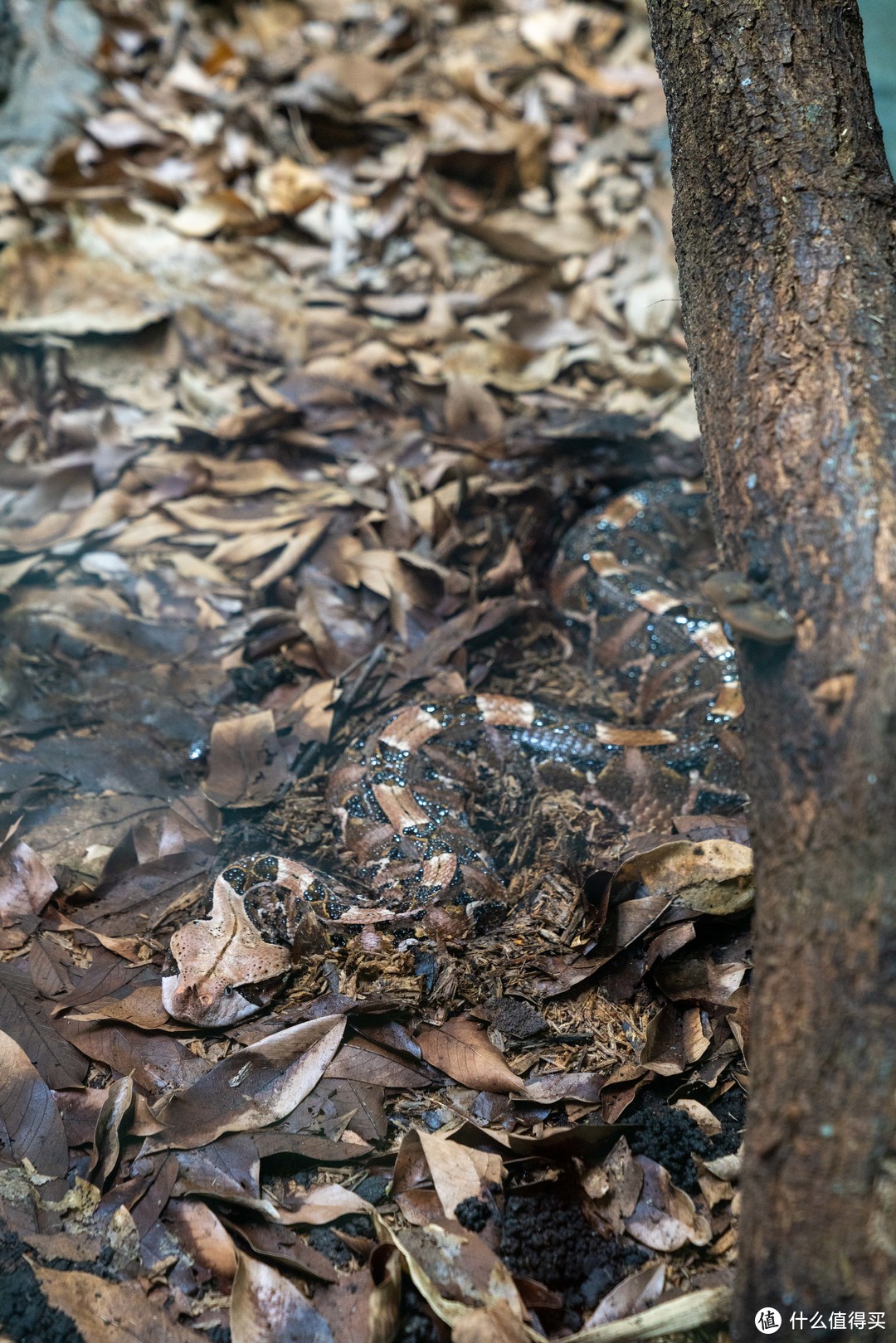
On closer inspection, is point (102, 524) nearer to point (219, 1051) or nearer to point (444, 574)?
point (444, 574)

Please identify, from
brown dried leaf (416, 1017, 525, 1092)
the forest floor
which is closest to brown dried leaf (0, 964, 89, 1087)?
the forest floor

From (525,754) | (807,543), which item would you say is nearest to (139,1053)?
(525,754)

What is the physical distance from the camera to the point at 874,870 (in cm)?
167

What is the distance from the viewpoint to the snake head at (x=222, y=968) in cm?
291

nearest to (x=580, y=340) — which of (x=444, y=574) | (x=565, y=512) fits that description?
(x=565, y=512)

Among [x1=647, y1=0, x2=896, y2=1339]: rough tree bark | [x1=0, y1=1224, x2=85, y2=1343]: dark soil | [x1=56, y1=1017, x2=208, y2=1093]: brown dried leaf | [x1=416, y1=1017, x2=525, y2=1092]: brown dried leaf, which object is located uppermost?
[x1=647, y1=0, x2=896, y2=1339]: rough tree bark

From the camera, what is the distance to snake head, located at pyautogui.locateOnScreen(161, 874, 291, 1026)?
2910mm

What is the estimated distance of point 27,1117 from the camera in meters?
2.57

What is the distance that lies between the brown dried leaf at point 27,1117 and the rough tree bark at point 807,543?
1649 mm

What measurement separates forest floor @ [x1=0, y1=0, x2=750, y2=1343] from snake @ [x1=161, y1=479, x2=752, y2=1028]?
0.12 meters

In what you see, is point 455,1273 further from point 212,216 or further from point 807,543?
point 212,216

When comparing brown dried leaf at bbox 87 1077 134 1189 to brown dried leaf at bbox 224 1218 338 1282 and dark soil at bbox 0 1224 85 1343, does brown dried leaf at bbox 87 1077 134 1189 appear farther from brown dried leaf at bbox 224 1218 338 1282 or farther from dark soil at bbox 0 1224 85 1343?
brown dried leaf at bbox 224 1218 338 1282

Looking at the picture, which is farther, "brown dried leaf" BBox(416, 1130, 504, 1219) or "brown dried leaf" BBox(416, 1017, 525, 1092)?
"brown dried leaf" BBox(416, 1017, 525, 1092)

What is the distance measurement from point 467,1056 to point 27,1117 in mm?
1134
